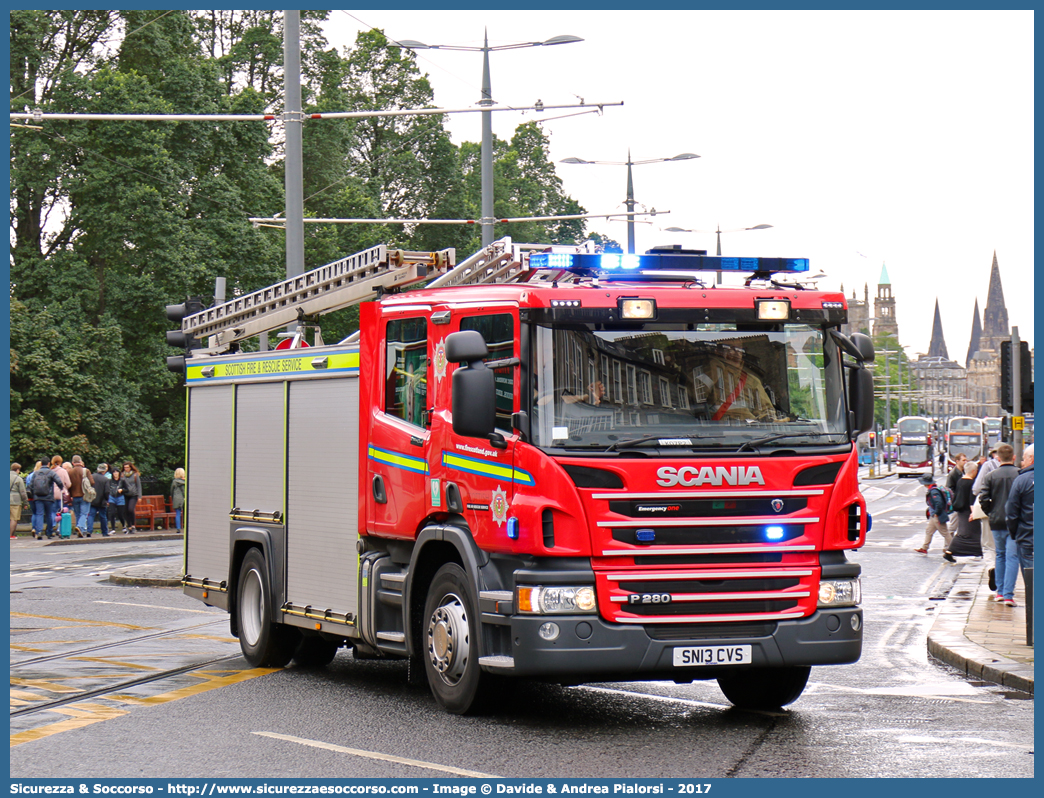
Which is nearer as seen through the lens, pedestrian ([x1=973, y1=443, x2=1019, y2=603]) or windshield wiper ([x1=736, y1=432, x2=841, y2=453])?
windshield wiper ([x1=736, y1=432, x2=841, y2=453])

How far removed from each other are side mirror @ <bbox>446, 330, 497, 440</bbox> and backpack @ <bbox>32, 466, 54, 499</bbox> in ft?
80.0

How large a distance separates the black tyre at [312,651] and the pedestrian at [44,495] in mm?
20362

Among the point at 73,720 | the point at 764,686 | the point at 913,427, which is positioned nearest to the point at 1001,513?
the point at 764,686

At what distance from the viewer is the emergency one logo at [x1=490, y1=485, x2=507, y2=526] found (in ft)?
28.4

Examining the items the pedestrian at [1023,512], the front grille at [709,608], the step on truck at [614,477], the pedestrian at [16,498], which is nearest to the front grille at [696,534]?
the step on truck at [614,477]

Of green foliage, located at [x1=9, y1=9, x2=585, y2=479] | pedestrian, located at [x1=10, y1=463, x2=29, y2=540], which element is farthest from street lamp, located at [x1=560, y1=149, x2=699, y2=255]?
pedestrian, located at [x1=10, y1=463, x2=29, y2=540]

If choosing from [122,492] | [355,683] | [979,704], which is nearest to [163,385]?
[122,492]

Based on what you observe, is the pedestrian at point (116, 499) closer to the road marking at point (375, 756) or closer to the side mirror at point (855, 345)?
the road marking at point (375, 756)

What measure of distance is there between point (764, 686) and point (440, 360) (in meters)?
3.05

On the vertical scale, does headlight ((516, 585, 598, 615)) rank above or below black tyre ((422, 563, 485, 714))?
above

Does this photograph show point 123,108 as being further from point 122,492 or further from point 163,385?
point 122,492

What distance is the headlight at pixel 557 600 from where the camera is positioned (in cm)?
840

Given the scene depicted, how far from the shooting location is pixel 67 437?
36.6 meters

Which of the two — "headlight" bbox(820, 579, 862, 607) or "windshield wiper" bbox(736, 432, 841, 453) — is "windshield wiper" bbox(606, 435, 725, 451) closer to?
"windshield wiper" bbox(736, 432, 841, 453)
